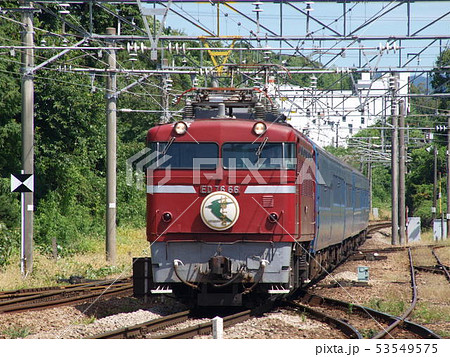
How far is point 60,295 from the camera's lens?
54.4ft

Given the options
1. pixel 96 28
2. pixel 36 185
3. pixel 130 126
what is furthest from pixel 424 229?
pixel 36 185

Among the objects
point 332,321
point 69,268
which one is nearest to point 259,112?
point 332,321

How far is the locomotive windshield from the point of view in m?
13.0

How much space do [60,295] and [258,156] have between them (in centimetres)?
607

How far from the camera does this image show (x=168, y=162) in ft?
43.0

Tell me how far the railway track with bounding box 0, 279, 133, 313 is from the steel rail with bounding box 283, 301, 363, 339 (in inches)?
161

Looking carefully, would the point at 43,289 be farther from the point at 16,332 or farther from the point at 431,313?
the point at 431,313

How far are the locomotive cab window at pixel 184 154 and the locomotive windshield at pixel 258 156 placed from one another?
0.24m

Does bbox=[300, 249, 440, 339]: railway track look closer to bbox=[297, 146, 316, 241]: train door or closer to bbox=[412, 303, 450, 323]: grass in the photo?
bbox=[412, 303, 450, 323]: grass

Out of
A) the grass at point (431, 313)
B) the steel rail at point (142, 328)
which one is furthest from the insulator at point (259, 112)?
the grass at point (431, 313)

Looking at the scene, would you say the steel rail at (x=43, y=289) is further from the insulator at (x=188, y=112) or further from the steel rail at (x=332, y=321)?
the steel rail at (x=332, y=321)

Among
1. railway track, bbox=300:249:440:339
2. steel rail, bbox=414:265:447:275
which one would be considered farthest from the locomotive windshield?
steel rail, bbox=414:265:447:275

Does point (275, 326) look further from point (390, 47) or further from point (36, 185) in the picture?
point (36, 185)

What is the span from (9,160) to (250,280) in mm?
18077
